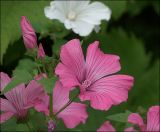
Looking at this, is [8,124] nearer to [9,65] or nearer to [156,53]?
[9,65]

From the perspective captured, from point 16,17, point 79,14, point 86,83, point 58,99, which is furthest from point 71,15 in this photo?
point 86,83

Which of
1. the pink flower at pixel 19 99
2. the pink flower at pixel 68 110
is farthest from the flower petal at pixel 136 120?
Answer: the pink flower at pixel 19 99

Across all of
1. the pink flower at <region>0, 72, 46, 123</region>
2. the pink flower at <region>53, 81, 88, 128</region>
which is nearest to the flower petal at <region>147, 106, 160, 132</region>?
the pink flower at <region>53, 81, 88, 128</region>

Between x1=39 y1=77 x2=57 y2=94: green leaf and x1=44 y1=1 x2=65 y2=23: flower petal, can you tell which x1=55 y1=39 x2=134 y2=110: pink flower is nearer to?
x1=39 y1=77 x2=57 y2=94: green leaf

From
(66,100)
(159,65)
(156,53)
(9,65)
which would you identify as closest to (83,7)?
(9,65)

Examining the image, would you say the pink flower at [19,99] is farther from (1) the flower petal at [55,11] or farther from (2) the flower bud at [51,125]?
(1) the flower petal at [55,11]

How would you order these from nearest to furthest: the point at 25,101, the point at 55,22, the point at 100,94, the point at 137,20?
the point at 100,94, the point at 25,101, the point at 55,22, the point at 137,20
